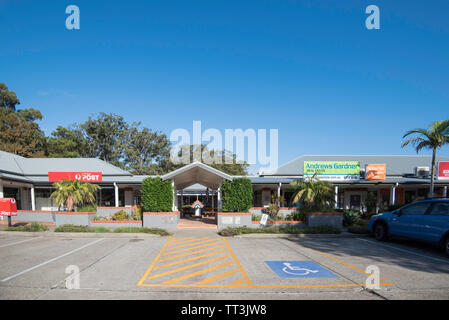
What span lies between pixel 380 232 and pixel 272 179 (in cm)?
996

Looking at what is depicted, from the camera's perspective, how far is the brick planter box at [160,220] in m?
14.9

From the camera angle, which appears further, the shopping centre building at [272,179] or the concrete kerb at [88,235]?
the shopping centre building at [272,179]

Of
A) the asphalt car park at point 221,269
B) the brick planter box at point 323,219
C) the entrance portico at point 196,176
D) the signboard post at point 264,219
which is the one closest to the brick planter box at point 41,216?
the asphalt car park at point 221,269

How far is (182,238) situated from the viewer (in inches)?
496

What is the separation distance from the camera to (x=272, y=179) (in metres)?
20.9

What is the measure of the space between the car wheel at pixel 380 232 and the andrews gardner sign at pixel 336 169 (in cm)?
910

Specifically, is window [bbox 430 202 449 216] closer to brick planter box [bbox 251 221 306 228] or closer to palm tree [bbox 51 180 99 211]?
brick planter box [bbox 251 221 306 228]

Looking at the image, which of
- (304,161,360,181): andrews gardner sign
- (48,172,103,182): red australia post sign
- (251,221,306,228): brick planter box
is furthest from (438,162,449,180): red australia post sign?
(48,172,103,182): red australia post sign

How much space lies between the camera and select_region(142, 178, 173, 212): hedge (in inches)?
597

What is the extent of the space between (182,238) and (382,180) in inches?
690

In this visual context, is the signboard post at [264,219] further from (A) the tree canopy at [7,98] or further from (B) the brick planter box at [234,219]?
(A) the tree canopy at [7,98]

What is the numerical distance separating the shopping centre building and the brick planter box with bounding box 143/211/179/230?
3.88 metres

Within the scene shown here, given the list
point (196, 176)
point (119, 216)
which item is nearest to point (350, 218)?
point (196, 176)

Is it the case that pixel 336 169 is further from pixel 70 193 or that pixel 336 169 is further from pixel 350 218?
pixel 70 193
